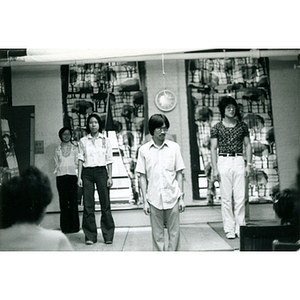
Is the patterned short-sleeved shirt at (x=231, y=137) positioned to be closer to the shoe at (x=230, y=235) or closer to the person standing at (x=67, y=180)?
the shoe at (x=230, y=235)

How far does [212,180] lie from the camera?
3.25m

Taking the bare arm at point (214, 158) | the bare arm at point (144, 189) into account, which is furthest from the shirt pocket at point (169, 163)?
the bare arm at point (214, 158)

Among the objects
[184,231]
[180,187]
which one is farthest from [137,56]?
[184,231]

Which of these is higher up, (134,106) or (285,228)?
(134,106)

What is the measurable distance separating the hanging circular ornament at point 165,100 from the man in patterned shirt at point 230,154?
0.39 m

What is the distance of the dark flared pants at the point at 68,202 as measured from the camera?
317 centimetres

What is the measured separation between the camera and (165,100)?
10.4ft

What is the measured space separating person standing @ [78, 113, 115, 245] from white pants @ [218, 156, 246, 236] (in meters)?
0.92

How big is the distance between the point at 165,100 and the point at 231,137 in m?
0.62

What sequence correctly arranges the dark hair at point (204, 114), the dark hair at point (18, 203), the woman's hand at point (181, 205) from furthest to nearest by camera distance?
the dark hair at point (204, 114) < the dark hair at point (18, 203) < the woman's hand at point (181, 205)
